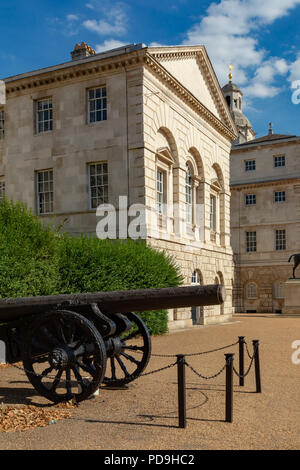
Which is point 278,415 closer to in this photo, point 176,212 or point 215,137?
point 176,212

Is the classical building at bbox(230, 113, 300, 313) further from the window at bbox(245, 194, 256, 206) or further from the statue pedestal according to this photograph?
the statue pedestal

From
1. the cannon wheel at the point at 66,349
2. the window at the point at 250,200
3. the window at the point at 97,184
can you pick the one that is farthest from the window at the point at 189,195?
the cannon wheel at the point at 66,349

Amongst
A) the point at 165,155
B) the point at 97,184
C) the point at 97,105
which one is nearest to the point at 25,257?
the point at 97,184

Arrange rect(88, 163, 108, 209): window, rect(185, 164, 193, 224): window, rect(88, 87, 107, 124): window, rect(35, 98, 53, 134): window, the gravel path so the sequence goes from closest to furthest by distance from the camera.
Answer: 1. the gravel path
2. rect(88, 163, 108, 209): window
3. rect(88, 87, 107, 124): window
4. rect(35, 98, 53, 134): window
5. rect(185, 164, 193, 224): window

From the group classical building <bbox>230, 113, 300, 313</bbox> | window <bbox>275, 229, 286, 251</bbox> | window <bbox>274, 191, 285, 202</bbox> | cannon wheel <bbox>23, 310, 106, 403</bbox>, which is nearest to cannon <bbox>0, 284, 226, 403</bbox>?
cannon wheel <bbox>23, 310, 106, 403</bbox>

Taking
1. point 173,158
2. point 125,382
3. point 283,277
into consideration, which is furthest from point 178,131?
point 283,277

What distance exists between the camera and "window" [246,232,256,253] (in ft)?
140

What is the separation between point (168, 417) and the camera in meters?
6.52

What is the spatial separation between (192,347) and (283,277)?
28.4 meters

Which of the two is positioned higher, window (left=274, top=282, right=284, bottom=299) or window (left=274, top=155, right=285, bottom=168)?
window (left=274, top=155, right=285, bottom=168)

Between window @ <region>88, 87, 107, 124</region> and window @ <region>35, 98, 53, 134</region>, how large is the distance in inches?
79.9

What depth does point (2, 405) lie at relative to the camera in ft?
22.4

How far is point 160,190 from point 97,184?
115 inches

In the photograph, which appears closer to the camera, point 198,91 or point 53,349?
point 53,349
